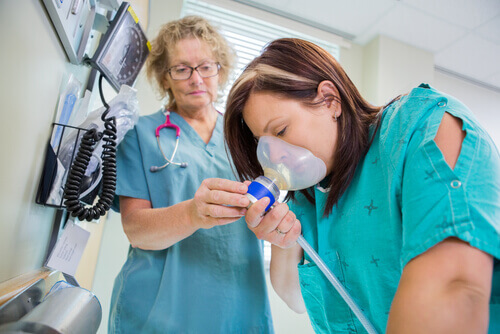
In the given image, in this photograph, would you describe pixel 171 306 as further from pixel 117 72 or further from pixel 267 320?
pixel 117 72

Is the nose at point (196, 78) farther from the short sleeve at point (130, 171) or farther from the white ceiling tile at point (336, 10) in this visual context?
the white ceiling tile at point (336, 10)

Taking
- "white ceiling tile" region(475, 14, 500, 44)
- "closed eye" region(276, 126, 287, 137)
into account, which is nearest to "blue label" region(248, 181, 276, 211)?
"closed eye" region(276, 126, 287, 137)

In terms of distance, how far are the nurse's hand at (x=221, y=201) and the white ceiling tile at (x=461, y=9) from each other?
2.71 metres

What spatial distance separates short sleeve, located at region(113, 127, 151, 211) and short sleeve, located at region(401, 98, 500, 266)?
805mm

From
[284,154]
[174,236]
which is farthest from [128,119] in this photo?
[284,154]

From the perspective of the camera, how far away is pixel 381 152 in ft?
2.57

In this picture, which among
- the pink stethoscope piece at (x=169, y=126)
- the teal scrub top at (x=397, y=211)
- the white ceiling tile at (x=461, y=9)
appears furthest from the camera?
the white ceiling tile at (x=461, y=9)

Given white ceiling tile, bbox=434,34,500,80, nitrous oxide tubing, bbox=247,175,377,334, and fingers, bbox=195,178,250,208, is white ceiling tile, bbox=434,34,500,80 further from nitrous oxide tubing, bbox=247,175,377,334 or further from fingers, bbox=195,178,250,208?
fingers, bbox=195,178,250,208

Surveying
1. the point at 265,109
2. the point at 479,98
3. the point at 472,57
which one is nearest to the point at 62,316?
the point at 265,109

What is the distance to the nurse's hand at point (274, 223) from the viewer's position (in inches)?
31.3

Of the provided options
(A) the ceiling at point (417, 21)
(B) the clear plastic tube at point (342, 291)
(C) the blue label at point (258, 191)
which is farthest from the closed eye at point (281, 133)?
(A) the ceiling at point (417, 21)

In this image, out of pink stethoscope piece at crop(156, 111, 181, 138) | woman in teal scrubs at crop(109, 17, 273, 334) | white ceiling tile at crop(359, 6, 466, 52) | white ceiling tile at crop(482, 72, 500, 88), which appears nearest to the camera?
woman in teal scrubs at crop(109, 17, 273, 334)

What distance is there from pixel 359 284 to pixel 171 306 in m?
0.55

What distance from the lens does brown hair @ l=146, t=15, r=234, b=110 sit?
4.34 feet
